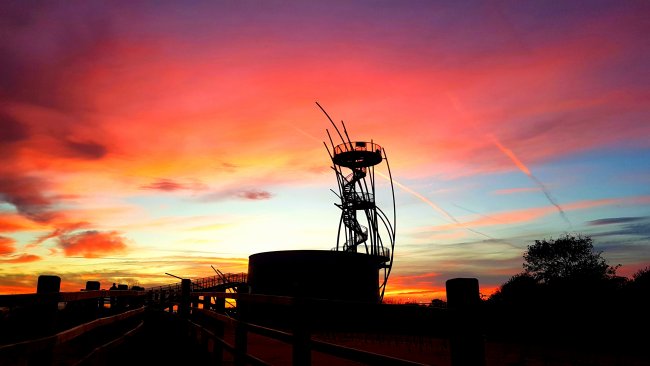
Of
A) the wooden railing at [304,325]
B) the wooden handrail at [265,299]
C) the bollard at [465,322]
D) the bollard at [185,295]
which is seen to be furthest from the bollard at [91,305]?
the bollard at [465,322]

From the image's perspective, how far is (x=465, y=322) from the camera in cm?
258

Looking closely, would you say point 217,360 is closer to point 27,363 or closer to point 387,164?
point 27,363

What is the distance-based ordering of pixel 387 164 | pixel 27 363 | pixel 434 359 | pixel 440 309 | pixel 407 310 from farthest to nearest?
pixel 387 164, pixel 434 359, pixel 27 363, pixel 407 310, pixel 440 309

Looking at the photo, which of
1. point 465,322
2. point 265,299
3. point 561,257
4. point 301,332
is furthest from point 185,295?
point 561,257

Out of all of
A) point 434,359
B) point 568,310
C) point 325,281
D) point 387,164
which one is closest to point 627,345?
point 568,310

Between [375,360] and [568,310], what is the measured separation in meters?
19.5

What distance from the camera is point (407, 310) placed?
9.86 feet

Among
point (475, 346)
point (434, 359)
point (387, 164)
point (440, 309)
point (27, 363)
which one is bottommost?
point (434, 359)

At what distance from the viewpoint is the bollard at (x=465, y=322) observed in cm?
252

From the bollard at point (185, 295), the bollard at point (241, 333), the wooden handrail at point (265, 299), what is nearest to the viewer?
the wooden handrail at point (265, 299)

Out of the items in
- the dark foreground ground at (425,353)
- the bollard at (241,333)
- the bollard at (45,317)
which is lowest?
the dark foreground ground at (425,353)

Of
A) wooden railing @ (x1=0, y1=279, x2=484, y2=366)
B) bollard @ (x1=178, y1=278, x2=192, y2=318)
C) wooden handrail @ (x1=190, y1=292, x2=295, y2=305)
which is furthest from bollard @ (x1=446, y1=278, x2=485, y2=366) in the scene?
bollard @ (x1=178, y1=278, x2=192, y2=318)

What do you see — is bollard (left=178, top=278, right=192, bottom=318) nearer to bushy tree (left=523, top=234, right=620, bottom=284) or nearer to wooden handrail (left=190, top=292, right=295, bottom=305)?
wooden handrail (left=190, top=292, right=295, bottom=305)

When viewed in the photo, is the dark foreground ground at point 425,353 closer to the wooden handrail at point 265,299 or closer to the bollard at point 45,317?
the wooden handrail at point 265,299
